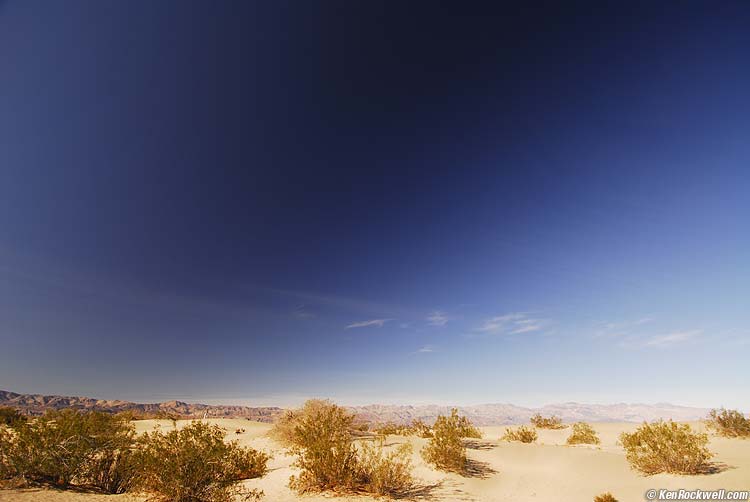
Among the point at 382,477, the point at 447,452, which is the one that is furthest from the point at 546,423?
the point at 382,477

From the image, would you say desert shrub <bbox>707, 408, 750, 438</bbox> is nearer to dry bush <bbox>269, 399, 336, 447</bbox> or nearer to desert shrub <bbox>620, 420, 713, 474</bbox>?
desert shrub <bbox>620, 420, 713, 474</bbox>

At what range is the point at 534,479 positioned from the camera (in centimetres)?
1253

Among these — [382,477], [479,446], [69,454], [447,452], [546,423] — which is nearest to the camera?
[69,454]

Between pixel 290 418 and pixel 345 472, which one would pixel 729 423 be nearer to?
pixel 345 472

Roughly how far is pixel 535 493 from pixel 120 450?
42.3 feet

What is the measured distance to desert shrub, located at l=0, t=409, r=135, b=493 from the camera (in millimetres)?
9172

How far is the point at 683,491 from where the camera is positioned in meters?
9.77

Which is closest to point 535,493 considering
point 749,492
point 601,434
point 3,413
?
point 749,492

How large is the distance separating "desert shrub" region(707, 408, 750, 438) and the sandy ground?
348 cm

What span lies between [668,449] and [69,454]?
18.3m

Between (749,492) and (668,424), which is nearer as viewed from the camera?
(749,492)

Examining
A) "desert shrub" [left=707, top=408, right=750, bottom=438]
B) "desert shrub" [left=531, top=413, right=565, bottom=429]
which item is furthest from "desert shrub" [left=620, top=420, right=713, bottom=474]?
"desert shrub" [left=531, top=413, right=565, bottom=429]

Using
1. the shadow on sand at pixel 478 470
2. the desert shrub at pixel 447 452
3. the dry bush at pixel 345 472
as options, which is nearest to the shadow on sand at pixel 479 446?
the shadow on sand at pixel 478 470

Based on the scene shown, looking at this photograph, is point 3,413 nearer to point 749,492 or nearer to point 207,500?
point 207,500
